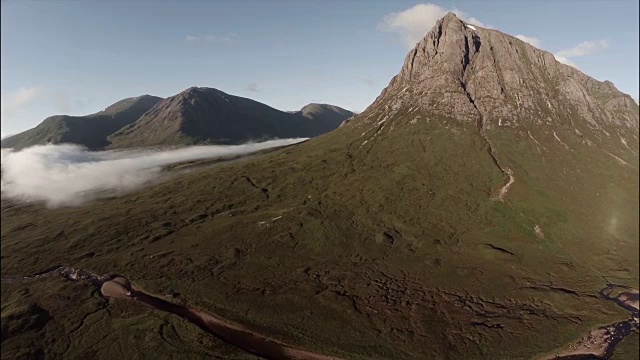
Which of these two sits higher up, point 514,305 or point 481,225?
point 481,225

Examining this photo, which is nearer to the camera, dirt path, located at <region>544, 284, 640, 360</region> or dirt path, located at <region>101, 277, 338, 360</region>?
dirt path, located at <region>101, 277, 338, 360</region>

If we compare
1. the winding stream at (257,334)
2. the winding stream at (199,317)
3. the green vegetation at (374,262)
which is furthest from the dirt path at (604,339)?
the winding stream at (199,317)

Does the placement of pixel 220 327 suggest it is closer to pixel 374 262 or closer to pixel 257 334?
pixel 257 334

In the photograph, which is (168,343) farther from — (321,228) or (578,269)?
(578,269)

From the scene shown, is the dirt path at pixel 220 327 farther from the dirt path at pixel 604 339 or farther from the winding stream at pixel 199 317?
the dirt path at pixel 604 339

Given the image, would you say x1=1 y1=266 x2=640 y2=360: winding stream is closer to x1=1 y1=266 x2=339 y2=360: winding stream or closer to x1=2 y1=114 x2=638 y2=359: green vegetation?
x1=1 y1=266 x2=339 y2=360: winding stream

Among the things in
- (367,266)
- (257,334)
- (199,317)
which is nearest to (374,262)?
(367,266)

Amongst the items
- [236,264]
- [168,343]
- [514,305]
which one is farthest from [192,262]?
[514,305]

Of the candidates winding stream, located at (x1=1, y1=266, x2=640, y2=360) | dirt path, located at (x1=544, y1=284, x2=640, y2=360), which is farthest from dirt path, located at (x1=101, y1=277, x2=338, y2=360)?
dirt path, located at (x1=544, y1=284, x2=640, y2=360)
